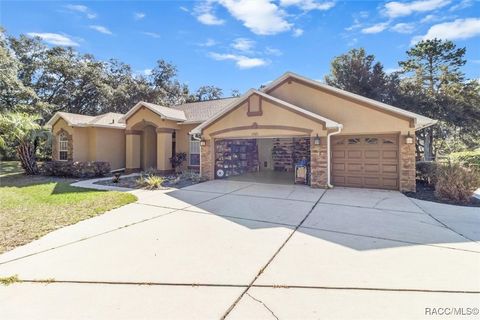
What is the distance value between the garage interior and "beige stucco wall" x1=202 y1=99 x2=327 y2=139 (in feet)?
3.77

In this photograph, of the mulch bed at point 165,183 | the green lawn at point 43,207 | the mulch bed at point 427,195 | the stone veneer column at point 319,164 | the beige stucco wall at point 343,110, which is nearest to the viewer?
the green lawn at point 43,207

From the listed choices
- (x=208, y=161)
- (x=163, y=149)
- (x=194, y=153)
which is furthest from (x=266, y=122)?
(x=163, y=149)

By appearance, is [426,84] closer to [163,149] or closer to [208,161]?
[208,161]

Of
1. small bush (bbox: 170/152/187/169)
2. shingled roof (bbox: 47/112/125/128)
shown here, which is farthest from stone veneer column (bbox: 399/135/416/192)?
shingled roof (bbox: 47/112/125/128)

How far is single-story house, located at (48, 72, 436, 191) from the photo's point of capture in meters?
11.0

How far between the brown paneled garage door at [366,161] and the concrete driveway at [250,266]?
3.73 meters

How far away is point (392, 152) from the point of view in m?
11.0

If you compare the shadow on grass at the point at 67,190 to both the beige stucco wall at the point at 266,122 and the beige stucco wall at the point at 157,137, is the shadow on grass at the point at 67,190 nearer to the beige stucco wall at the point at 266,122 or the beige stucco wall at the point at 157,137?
the beige stucco wall at the point at 157,137

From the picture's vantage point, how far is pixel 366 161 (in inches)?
452

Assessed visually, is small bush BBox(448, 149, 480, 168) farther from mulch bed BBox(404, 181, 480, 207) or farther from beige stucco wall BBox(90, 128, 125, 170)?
beige stucco wall BBox(90, 128, 125, 170)

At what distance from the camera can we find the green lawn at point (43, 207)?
19.1ft

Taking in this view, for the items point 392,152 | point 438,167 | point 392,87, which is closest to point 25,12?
point 392,152

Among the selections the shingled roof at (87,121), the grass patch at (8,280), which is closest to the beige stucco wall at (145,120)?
the shingled roof at (87,121)

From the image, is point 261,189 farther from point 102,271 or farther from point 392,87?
point 392,87
